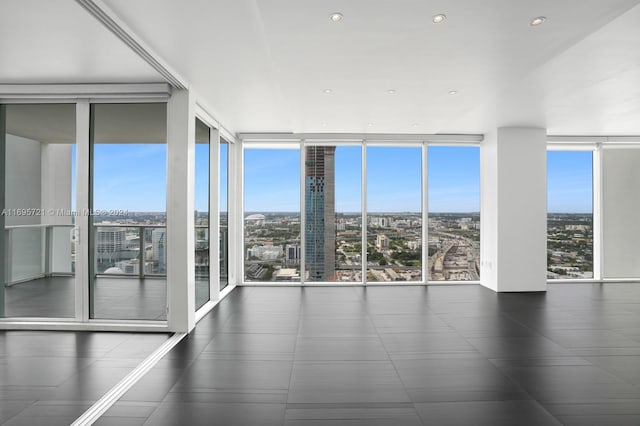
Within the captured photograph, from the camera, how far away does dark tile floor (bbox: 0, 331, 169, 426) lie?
2.86m

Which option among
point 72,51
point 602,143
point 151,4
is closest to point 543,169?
point 602,143

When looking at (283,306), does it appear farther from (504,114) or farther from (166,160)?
(504,114)

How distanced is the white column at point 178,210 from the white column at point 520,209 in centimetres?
551

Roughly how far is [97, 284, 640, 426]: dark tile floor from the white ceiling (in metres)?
3.00

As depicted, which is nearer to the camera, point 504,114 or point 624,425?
point 624,425

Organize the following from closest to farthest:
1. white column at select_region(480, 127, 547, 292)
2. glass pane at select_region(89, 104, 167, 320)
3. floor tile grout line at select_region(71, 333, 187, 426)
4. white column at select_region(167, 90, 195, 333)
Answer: floor tile grout line at select_region(71, 333, 187, 426), white column at select_region(167, 90, 195, 333), glass pane at select_region(89, 104, 167, 320), white column at select_region(480, 127, 547, 292)

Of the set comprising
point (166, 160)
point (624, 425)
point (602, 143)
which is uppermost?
point (602, 143)

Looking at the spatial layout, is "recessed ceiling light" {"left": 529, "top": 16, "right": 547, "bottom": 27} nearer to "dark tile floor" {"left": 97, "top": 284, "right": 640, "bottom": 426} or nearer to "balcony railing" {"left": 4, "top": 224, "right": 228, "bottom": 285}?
"dark tile floor" {"left": 97, "top": 284, "right": 640, "bottom": 426}

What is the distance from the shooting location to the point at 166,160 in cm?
480

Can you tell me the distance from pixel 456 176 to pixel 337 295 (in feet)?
11.7

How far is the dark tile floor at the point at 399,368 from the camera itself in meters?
2.83

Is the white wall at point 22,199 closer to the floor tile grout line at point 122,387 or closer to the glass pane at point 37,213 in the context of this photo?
the glass pane at point 37,213

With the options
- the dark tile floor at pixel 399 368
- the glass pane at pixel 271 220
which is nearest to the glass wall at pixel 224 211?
the glass pane at pixel 271 220

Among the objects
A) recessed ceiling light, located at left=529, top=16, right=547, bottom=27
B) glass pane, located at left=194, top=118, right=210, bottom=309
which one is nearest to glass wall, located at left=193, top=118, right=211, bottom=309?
glass pane, located at left=194, top=118, right=210, bottom=309
